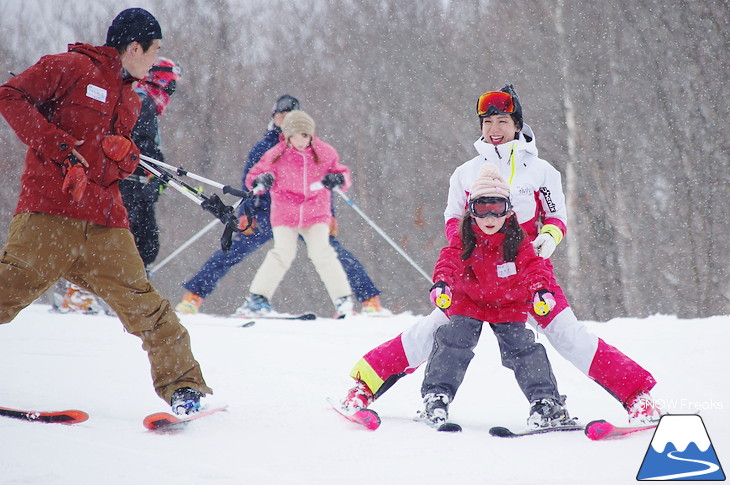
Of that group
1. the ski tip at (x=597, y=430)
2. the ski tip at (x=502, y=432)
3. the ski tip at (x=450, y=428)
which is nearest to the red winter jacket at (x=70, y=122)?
the ski tip at (x=450, y=428)

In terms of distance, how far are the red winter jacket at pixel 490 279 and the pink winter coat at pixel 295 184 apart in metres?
3.45

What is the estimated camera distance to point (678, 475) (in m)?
2.55

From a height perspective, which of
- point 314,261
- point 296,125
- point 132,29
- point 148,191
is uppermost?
point 296,125

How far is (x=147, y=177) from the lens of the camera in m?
6.05

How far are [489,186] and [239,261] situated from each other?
157 inches

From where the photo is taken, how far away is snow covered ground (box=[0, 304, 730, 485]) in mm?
2602

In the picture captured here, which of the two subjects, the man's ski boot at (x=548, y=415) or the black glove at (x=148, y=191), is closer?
the man's ski boot at (x=548, y=415)

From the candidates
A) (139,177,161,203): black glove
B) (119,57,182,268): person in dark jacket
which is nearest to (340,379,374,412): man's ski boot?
(119,57,182,268): person in dark jacket

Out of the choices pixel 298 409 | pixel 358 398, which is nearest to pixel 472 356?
pixel 358 398

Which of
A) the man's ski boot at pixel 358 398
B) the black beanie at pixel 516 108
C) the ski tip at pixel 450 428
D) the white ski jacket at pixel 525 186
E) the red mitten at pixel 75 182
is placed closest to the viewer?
the red mitten at pixel 75 182

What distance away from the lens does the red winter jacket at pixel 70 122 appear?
3.10 metres

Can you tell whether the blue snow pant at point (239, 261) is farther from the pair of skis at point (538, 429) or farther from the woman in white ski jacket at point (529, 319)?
the pair of skis at point (538, 429)

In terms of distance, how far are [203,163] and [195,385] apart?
54.3ft

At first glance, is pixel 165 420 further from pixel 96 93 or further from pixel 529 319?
pixel 529 319
